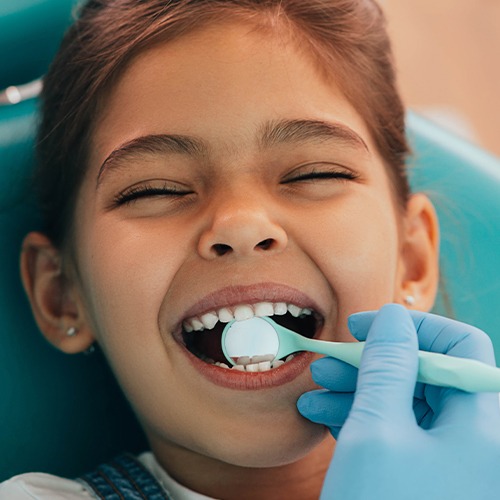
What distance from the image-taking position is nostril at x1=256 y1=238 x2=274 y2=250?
110 cm

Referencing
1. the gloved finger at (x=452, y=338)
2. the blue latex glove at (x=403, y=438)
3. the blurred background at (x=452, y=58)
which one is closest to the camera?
the blue latex glove at (x=403, y=438)

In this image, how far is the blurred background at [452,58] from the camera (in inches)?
114

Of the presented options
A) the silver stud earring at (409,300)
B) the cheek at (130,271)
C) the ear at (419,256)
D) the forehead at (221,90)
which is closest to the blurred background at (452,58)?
the ear at (419,256)

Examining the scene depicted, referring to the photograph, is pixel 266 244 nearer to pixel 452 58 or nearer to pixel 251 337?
pixel 251 337

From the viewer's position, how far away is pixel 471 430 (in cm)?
93

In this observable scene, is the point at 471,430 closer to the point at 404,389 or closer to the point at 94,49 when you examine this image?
the point at 404,389

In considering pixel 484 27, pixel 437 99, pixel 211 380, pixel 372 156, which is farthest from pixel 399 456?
pixel 484 27

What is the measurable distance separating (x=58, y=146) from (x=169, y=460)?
48 centimetres

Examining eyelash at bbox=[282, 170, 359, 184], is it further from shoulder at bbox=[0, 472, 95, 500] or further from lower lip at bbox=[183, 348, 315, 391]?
shoulder at bbox=[0, 472, 95, 500]

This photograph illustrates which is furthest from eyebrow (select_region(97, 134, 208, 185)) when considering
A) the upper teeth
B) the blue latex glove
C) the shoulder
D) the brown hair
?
the shoulder

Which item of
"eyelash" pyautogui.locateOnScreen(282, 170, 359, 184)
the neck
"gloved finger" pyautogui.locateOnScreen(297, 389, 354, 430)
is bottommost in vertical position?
the neck

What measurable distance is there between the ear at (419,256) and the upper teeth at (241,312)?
0.28m

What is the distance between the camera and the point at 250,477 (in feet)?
4.15

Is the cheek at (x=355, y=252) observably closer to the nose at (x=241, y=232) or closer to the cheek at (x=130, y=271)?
the nose at (x=241, y=232)
